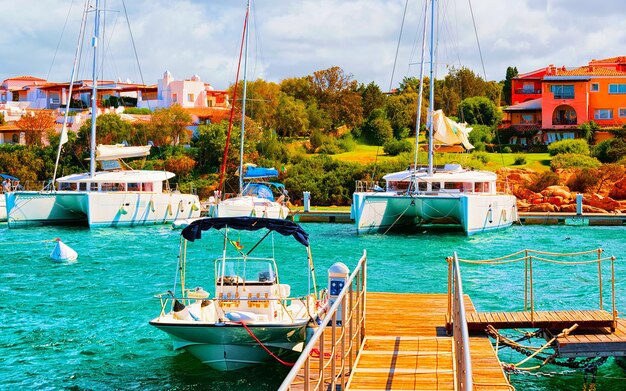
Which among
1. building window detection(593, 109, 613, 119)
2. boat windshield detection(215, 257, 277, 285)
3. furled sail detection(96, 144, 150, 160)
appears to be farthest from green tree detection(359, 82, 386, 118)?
boat windshield detection(215, 257, 277, 285)

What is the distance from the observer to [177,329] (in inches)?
608

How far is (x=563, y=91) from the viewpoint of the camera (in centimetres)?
7419

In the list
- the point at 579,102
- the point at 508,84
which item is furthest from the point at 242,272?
the point at 508,84

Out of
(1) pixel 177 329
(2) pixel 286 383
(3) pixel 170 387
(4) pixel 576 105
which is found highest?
(4) pixel 576 105

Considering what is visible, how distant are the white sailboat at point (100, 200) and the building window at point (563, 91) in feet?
122

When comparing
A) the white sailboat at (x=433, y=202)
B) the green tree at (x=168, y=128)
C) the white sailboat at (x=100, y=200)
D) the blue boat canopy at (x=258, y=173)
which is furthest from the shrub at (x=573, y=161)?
the green tree at (x=168, y=128)

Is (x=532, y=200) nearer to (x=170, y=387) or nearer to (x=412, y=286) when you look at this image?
(x=412, y=286)

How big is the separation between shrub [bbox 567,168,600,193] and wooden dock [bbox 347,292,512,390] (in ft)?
137

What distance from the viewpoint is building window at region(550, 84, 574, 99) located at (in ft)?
243

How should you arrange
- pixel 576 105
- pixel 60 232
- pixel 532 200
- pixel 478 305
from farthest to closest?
pixel 576 105 → pixel 532 200 → pixel 60 232 → pixel 478 305

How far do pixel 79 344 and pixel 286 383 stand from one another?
12.9 metres

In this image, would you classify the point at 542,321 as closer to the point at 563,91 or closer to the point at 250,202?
the point at 250,202

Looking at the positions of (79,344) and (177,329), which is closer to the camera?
(177,329)

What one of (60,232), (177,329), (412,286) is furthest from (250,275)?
(60,232)
